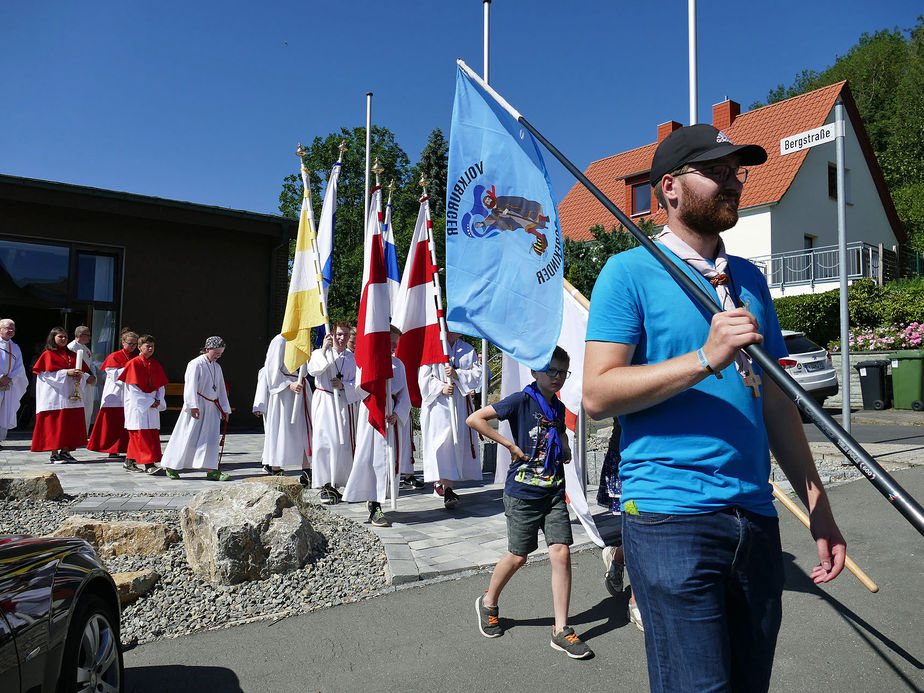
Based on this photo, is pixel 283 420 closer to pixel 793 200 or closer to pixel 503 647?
pixel 503 647

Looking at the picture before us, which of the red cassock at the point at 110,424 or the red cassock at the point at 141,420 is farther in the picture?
the red cassock at the point at 110,424

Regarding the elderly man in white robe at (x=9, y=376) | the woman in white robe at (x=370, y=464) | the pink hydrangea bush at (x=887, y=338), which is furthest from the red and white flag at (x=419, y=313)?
the pink hydrangea bush at (x=887, y=338)

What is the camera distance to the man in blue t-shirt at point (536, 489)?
4043 millimetres

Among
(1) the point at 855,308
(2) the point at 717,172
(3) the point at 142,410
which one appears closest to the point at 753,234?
(1) the point at 855,308

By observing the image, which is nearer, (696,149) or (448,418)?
(696,149)

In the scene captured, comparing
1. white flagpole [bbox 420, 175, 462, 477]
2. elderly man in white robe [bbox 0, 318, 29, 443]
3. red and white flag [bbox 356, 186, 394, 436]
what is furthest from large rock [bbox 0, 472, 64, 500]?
elderly man in white robe [bbox 0, 318, 29, 443]

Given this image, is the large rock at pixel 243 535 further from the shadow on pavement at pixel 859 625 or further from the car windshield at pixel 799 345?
the car windshield at pixel 799 345

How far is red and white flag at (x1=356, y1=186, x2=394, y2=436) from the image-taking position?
7.25m

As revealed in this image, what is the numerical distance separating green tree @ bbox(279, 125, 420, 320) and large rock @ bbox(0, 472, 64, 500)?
31.4m

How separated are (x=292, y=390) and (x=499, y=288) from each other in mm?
5743

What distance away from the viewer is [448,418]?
8.41 m

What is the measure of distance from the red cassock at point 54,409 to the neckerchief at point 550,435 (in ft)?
31.6

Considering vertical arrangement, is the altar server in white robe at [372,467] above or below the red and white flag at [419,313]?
below

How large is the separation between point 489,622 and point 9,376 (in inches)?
432
